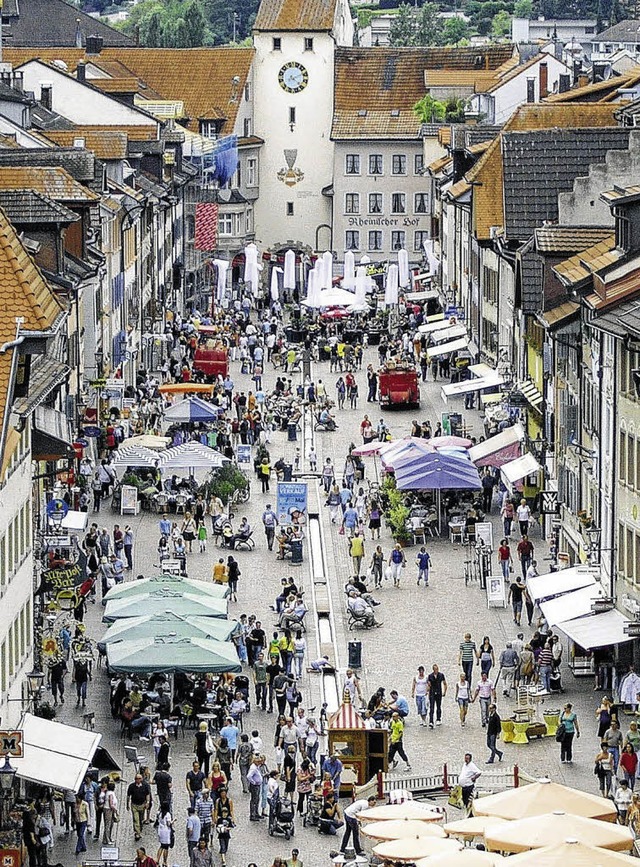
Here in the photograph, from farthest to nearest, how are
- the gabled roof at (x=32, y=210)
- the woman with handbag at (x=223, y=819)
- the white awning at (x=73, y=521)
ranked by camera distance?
1. the white awning at (x=73, y=521)
2. the gabled roof at (x=32, y=210)
3. the woman with handbag at (x=223, y=819)

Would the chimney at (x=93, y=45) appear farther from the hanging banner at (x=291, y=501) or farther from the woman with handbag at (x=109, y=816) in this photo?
the woman with handbag at (x=109, y=816)

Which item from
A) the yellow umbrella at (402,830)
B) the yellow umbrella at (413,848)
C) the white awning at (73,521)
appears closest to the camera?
the yellow umbrella at (413,848)

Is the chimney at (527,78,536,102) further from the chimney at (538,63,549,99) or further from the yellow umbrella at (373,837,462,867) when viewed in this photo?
the yellow umbrella at (373,837,462,867)

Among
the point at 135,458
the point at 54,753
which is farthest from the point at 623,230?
the point at 135,458

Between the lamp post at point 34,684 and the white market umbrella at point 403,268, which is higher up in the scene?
the white market umbrella at point 403,268

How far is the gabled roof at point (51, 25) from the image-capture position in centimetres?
17662

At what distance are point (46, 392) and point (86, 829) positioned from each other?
908 centimetres

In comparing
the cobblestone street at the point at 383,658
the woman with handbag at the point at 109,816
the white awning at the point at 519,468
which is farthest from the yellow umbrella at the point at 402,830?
the white awning at the point at 519,468

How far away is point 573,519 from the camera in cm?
6512

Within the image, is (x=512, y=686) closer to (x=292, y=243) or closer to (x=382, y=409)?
(x=382, y=409)

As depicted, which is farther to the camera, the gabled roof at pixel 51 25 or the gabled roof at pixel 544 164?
the gabled roof at pixel 51 25

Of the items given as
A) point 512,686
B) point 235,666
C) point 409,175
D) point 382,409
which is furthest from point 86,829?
point 409,175

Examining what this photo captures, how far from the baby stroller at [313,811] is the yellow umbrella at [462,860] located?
25.7 feet

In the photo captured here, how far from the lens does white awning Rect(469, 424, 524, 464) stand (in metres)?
78.5
